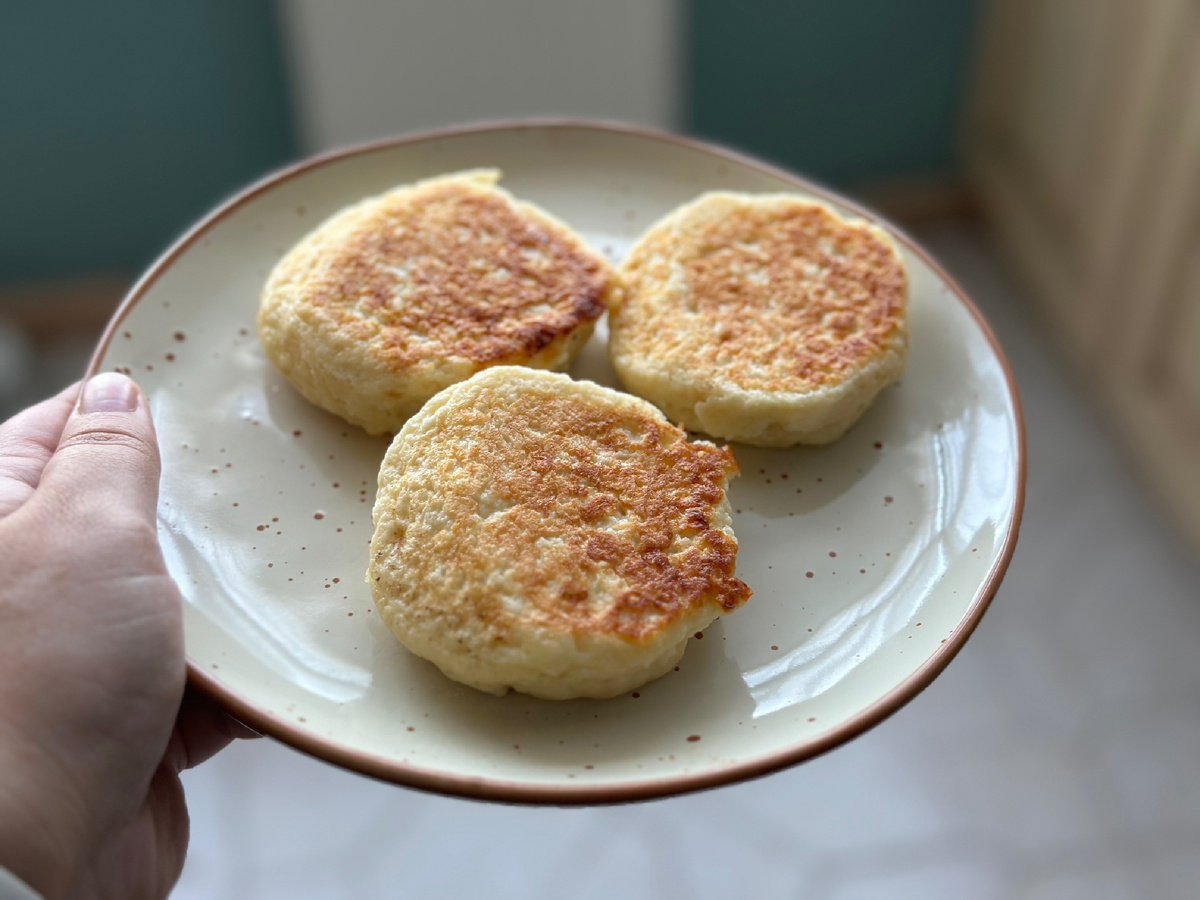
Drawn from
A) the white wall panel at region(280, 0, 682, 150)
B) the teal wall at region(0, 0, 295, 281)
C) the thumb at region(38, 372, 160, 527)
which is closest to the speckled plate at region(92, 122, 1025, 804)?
the thumb at region(38, 372, 160, 527)

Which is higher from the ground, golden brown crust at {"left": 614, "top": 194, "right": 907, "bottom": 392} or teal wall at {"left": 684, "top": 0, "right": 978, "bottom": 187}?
golden brown crust at {"left": 614, "top": 194, "right": 907, "bottom": 392}

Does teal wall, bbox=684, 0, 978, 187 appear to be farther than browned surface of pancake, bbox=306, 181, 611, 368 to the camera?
Yes

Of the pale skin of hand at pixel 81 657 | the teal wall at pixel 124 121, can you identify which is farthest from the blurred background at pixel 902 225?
the pale skin of hand at pixel 81 657

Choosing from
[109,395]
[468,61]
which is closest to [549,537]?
[109,395]

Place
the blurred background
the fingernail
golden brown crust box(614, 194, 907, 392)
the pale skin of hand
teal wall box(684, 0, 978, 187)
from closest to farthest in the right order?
the pale skin of hand
the fingernail
golden brown crust box(614, 194, 907, 392)
the blurred background
teal wall box(684, 0, 978, 187)

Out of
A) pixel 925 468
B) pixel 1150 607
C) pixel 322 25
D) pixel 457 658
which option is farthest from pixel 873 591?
pixel 322 25

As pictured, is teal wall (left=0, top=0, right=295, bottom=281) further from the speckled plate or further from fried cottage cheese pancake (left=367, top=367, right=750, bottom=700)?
fried cottage cheese pancake (left=367, top=367, right=750, bottom=700)

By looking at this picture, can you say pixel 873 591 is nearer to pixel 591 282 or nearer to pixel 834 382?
pixel 834 382
